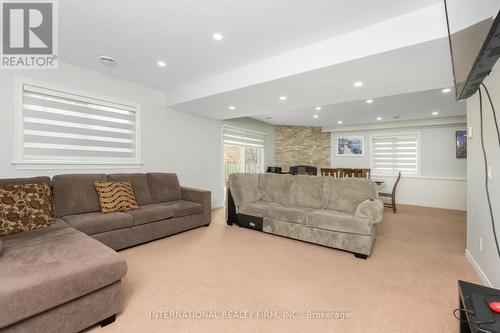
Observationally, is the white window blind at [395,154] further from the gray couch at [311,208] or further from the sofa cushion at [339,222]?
the sofa cushion at [339,222]

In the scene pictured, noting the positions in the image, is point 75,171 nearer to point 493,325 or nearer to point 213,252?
point 213,252

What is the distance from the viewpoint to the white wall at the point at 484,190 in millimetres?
1781

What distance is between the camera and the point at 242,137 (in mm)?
6203

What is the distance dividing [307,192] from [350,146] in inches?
169

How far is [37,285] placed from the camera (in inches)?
48.6

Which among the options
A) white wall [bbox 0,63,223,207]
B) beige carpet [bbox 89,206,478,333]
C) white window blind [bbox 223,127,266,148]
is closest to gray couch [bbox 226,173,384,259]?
beige carpet [bbox 89,206,478,333]

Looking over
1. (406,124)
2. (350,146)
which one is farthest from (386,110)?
(350,146)

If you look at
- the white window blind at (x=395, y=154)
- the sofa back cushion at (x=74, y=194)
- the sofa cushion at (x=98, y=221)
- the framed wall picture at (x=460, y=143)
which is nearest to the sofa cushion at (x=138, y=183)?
the sofa back cushion at (x=74, y=194)

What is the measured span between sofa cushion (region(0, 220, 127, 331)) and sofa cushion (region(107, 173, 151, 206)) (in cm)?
155

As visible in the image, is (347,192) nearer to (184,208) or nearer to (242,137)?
(184,208)

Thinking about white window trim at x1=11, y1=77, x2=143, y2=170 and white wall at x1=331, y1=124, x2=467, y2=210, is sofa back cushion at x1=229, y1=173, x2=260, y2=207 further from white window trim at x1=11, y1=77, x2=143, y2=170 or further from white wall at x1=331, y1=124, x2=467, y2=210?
white wall at x1=331, y1=124, x2=467, y2=210

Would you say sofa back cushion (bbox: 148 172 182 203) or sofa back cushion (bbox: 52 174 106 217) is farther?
sofa back cushion (bbox: 148 172 182 203)

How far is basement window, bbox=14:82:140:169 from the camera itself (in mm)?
2816

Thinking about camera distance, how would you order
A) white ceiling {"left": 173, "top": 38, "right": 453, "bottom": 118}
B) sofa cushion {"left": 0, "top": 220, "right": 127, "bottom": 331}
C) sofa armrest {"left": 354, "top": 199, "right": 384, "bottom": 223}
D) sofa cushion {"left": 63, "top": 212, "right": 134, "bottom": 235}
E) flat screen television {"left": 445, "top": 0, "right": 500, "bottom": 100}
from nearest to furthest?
1. flat screen television {"left": 445, "top": 0, "right": 500, "bottom": 100}
2. sofa cushion {"left": 0, "top": 220, "right": 127, "bottom": 331}
3. white ceiling {"left": 173, "top": 38, "right": 453, "bottom": 118}
4. sofa cushion {"left": 63, "top": 212, "right": 134, "bottom": 235}
5. sofa armrest {"left": 354, "top": 199, "right": 384, "bottom": 223}
